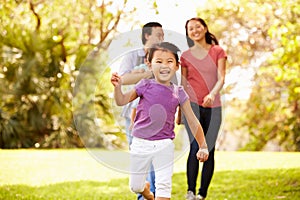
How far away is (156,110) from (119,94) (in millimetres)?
273

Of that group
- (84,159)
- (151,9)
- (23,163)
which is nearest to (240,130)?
(84,159)

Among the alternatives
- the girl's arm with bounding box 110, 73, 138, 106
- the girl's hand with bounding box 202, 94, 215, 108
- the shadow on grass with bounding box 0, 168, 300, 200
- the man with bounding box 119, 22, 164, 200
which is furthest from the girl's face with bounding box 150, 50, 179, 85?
the shadow on grass with bounding box 0, 168, 300, 200

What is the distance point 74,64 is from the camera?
12.1 m

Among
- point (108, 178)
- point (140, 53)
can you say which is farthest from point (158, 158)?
point (108, 178)

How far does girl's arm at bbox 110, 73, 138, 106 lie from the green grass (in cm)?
88

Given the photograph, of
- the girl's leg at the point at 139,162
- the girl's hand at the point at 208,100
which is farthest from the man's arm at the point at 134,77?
the girl's hand at the point at 208,100

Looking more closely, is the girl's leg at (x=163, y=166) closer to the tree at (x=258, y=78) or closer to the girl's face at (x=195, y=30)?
the girl's face at (x=195, y=30)

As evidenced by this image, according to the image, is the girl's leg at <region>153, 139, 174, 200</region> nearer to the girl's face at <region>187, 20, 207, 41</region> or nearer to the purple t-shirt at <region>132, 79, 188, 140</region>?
the purple t-shirt at <region>132, 79, 188, 140</region>

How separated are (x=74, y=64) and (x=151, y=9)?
5.98 meters

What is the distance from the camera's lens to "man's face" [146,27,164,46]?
12.3ft

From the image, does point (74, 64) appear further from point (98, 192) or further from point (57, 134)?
point (98, 192)

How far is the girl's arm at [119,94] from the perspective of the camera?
9.89 ft

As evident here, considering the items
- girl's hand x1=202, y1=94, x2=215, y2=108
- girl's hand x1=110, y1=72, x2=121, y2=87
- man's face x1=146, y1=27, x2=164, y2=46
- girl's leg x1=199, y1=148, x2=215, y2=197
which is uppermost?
man's face x1=146, y1=27, x2=164, y2=46

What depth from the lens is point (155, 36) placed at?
3783 mm
